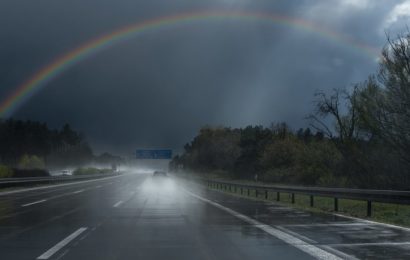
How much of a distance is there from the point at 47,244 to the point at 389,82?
81.0ft

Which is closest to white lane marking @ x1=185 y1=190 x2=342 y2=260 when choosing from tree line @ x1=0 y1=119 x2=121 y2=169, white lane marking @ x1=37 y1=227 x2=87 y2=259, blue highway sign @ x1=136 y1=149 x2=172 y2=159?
white lane marking @ x1=37 y1=227 x2=87 y2=259

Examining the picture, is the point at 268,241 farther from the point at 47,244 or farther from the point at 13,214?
the point at 13,214

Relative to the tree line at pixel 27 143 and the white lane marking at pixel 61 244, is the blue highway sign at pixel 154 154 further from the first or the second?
the white lane marking at pixel 61 244

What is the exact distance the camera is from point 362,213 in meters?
20.6

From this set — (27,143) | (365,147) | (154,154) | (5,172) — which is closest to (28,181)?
(5,172)

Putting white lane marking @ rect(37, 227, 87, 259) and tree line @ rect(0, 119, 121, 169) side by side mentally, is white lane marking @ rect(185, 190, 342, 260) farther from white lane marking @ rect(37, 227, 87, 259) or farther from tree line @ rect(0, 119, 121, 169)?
tree line @ rect(0, 119, 121, 169)

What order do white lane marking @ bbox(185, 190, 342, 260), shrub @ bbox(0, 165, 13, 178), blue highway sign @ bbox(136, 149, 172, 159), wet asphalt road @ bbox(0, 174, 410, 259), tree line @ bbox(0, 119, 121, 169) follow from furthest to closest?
tree line @ bbox(0, 119, 121, 169) → blue highway sign @ bbox(136, 149, 172, 159) → shrub @ bbox(0, 165, 13, 178) → wet asphalt road @ bbox(0, 174, 410, 259) → white lane marking @ bbox(185, 190, 342, 260)

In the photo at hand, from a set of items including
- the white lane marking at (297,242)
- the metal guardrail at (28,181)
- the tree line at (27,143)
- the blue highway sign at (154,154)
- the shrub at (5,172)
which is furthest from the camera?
the tree line at (27,143)

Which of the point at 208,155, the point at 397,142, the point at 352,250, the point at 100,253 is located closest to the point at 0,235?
the point at 100,253

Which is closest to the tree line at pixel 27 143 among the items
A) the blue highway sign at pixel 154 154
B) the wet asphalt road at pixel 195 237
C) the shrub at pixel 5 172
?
the blue highway sign at pixel 154 154

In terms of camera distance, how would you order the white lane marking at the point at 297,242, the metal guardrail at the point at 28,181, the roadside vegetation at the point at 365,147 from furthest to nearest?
the metal guardrail at the point at 28,181 < the roadside vegetation at the point at 365,147 < the white lane marking at the point at 297,242

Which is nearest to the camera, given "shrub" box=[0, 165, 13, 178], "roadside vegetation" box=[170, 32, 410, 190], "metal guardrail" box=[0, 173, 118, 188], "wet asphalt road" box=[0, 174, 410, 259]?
"wet asphalt road" box=[0, 174, 410, 259]

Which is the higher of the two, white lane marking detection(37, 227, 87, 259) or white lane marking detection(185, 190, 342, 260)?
white lane marking detection(185, 190, 342, 260)

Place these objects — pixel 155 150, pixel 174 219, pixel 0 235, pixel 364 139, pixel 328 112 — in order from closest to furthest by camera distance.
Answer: pixel 0 235, pixel 174 219, pixel 364 139, pixel 328 112, pixel 155 150
